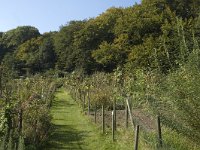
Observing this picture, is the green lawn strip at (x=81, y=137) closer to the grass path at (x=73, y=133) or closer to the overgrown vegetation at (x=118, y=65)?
the grass path at (x=73, y=133)

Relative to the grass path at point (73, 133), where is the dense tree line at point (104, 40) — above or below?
above

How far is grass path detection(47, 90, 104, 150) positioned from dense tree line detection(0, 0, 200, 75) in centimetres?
379

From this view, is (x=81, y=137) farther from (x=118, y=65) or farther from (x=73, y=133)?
(x=118, y=65)

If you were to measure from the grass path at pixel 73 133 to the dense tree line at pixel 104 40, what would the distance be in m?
3.79

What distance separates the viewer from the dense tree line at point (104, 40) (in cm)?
3591

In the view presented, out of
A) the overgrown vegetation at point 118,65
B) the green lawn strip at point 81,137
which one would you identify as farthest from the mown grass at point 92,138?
the overgrown vegetation at point 118,65

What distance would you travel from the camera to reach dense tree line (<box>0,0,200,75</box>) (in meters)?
35.9

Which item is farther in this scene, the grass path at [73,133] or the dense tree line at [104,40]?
the dense tree line at [104,40]

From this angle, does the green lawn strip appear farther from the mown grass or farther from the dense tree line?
the dense tree line

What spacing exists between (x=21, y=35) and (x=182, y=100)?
77.2 meters

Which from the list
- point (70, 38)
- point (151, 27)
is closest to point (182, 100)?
point (151, 27)

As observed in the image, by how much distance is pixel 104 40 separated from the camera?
54.1 meters

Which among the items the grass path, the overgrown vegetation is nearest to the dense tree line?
the overgrown vegetation

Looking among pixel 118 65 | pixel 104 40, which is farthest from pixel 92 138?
pixel 104 40
